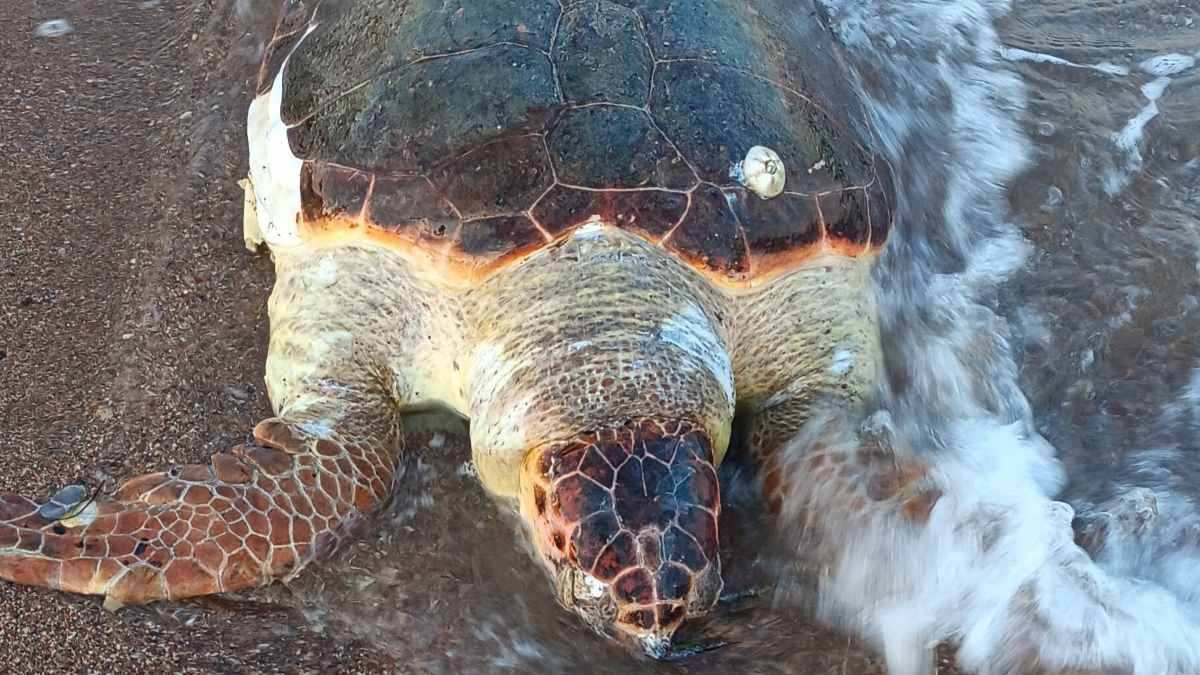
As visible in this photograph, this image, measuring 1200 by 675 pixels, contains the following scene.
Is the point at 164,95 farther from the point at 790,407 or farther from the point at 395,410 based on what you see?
the point at 790,407

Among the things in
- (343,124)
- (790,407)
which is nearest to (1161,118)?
(790,407)

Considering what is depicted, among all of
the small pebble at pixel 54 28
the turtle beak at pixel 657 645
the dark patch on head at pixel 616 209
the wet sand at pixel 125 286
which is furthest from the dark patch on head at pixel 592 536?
the small pebble at pixel 54 28

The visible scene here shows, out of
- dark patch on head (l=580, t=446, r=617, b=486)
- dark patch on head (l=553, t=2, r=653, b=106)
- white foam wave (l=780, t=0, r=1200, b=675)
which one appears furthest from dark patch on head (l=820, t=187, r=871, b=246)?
dark patch on head (l=580, t=446, r=617, b=486)

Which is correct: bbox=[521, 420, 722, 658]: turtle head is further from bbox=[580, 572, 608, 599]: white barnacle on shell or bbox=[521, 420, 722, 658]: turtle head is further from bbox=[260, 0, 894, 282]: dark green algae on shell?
bbox=[260, 0, 894, 282]: dark green algae on shell

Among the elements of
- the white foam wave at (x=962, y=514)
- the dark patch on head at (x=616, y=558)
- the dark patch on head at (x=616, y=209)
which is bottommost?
the white foam wave at (x=962, y=514)

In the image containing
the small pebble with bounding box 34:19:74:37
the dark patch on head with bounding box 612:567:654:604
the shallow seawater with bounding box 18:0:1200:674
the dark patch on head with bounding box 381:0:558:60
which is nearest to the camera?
the dark patch on head with bounding box 612:567:654:604

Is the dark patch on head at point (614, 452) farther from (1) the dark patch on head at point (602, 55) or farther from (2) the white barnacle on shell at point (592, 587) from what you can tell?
(1) the dark patch on head at point (602, 55)

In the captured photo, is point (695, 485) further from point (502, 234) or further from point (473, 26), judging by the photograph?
point (473, 26)
